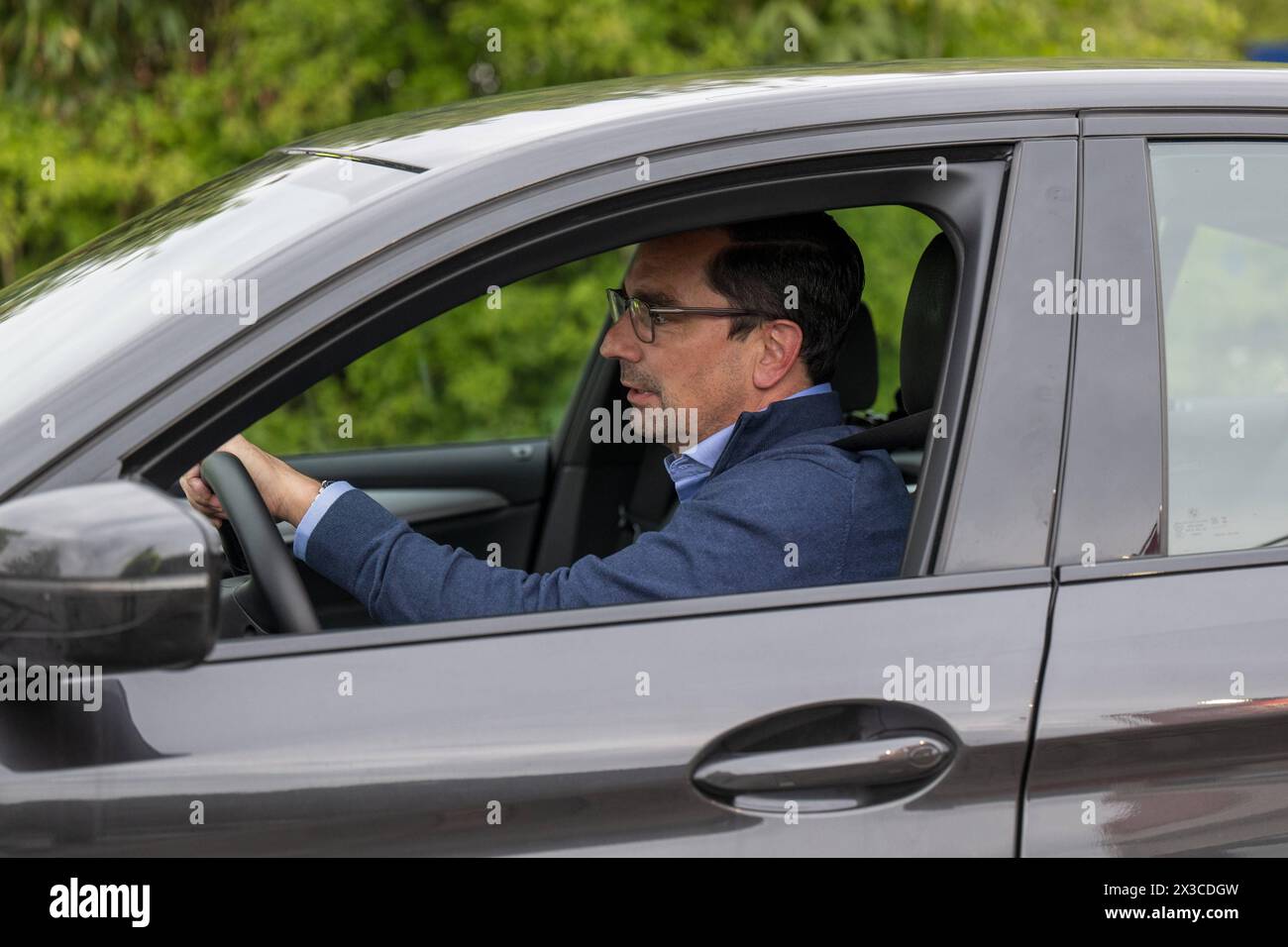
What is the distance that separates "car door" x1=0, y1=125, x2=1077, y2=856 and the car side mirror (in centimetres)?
10

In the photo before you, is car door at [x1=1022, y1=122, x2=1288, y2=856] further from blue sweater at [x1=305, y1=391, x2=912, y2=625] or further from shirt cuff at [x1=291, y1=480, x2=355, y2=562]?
shirt cuff at [x1=291, y1=480, x2=355, y2=562]

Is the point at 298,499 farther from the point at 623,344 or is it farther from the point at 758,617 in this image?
the point at 758,617

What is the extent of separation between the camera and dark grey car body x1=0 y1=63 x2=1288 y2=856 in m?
1.39

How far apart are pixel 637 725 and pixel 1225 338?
886mm

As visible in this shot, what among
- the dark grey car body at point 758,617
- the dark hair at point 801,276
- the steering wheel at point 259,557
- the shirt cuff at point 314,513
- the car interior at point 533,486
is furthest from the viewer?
the car interior at point 533,486

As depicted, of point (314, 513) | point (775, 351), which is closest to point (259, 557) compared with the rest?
point (314, 513)

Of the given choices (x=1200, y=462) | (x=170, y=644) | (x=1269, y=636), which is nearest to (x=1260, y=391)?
(x=1200, y=462)

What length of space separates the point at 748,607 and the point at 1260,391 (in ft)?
2.54

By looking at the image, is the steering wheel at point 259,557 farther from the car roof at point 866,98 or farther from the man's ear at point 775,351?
the man's ear at point 775,351

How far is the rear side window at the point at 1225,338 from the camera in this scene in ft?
5.37

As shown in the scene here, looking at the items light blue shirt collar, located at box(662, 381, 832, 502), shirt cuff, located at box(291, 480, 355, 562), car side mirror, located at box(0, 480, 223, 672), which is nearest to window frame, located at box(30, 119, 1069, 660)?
car side mirror, located at box(0, 480, 223, 672)

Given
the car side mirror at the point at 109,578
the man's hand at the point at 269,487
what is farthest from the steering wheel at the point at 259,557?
the car side mirror at the point at 109,578

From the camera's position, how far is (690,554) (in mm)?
1826
